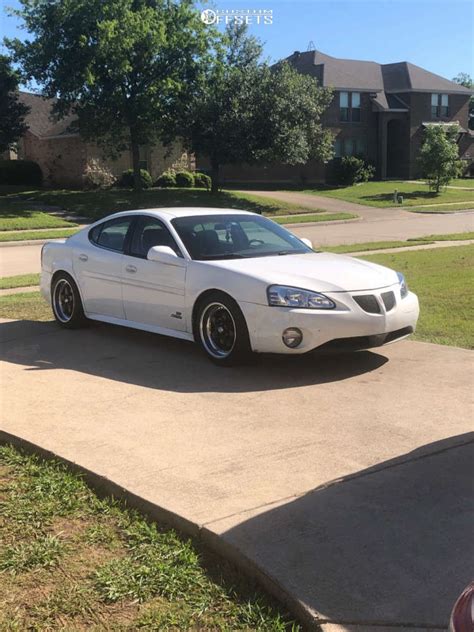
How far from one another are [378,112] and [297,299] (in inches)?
1962

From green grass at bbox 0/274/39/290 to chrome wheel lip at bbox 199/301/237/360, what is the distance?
6.31 meters

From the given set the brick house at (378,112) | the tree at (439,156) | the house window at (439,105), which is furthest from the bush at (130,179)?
the house window at (439,105)

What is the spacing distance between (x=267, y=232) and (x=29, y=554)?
16.2 feet

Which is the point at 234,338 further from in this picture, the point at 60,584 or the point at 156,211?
the point at 60,584

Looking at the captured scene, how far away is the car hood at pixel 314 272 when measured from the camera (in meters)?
5.96

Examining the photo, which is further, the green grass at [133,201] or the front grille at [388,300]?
the green grass at [133,201]

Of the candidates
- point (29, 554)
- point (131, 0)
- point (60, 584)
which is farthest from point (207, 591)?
point (131, 0)

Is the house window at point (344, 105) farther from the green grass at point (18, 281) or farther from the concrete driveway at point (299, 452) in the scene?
the concrete driveway at point (299, 452)

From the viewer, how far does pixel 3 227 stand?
24859mm

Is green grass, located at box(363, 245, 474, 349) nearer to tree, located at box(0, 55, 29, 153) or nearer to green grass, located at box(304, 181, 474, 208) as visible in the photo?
green grass, located at box(304, 181, 474, 208)

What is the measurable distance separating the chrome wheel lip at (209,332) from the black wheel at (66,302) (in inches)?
81.3

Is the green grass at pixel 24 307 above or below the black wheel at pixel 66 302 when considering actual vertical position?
below

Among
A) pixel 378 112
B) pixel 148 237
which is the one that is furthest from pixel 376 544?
pixel 378 112

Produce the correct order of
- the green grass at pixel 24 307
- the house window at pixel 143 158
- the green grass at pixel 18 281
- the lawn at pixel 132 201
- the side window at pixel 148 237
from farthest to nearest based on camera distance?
the house window at pixel 143 158
the lawn at pixel 132 201
the green grass at pixel 18 281
the green grass at pixel 24 307
the side window at pixel 148 237
